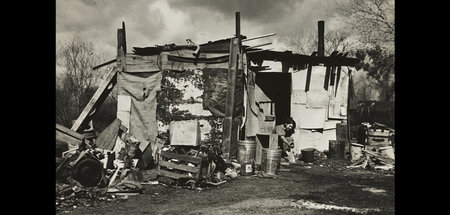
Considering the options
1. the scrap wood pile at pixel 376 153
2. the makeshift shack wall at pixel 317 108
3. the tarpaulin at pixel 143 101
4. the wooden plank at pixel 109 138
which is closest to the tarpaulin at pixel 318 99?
the makeshift shack wall at pixel 317 108

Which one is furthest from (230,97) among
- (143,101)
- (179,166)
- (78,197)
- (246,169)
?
(78,197)

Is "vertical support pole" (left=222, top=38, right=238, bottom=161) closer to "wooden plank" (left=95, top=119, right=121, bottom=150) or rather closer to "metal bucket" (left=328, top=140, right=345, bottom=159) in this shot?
"wooden plank" (left=95, top=119, right=121, bottom=150)

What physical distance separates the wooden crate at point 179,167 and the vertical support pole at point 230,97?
7.95 ft

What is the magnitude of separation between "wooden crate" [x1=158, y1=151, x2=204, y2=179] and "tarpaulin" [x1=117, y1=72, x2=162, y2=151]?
8.11 ft

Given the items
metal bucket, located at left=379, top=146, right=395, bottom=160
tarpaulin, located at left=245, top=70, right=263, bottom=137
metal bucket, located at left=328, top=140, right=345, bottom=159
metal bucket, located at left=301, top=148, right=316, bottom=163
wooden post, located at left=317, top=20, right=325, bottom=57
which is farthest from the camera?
wooden post, located at left=317, top=20, right=325, bottom=57

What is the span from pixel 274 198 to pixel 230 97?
4.74 meters

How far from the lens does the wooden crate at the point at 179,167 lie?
29.4 ft

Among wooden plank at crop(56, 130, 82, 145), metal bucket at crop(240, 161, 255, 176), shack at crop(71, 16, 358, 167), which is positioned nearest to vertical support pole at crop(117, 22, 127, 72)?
shack at crop(71, 16, 358, 167)

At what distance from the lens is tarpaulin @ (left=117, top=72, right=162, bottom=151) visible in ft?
39.0

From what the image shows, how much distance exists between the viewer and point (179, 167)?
9148 millimetres

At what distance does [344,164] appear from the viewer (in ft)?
42.0

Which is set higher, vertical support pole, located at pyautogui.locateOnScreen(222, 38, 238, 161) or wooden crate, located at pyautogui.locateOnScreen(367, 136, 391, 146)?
A: vertical support pole, located at pyautogui.locateOnScreen(222, 38, 238, 161)

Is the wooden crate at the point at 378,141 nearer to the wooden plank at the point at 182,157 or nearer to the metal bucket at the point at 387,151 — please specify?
the metal bucket at the point at 387,151

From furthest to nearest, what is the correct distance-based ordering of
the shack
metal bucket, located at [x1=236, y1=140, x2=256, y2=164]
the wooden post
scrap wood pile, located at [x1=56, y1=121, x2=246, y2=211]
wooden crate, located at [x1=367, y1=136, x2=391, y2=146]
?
the wooden post
wooden crate, located at [x1=367, y1=136, x2=391, y2=146]
the shack
metal bucket, located at [x1=236, y1=140, x2=256, y2=164]
scrap wood pile, located at [x1=56, y1=121, x2=246, y2=211]
